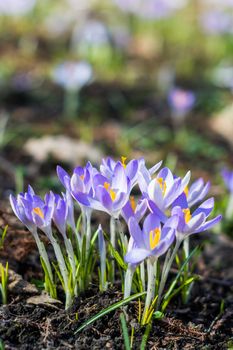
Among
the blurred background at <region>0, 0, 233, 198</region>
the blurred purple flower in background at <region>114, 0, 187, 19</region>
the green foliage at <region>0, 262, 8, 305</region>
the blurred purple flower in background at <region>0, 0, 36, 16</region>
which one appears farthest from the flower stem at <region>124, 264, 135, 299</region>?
the blurred purple flower in background at <region>114, 0, 187, 19</region>

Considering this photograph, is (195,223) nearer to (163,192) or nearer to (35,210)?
(163,192)

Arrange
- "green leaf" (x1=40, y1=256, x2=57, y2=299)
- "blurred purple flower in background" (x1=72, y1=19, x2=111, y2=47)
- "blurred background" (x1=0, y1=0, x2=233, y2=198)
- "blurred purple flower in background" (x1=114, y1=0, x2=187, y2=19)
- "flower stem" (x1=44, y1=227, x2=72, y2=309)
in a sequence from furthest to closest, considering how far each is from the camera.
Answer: "blurred purple flower in background" (x1=114, y1=0, x2=187, y2=19), "blurred purple flower in background" (x1=72, y1=19, x2=111, y2=47), "blurred background" (x1=0, y1=0, x2=233, y2=198), "green leaf" (x1=40, y1=256, x2=57, y2=299), "flower stem" (x1=44, y1=227, x2=72, y2=309)

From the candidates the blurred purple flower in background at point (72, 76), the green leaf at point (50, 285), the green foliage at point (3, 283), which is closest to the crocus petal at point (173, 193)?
→ the green leaf at point (50, 285)

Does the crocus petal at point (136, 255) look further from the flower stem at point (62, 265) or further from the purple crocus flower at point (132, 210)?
the flower stem at point (62, 265)

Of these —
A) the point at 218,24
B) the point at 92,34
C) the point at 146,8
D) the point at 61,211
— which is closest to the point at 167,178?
the point at 61,211

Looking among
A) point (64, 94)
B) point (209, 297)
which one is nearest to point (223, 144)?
point (64, 94)

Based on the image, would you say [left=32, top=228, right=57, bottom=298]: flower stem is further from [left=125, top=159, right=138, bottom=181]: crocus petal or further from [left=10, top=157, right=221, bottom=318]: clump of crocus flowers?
[left=125, top=159, right=138, bottom=181]: crocus petal
